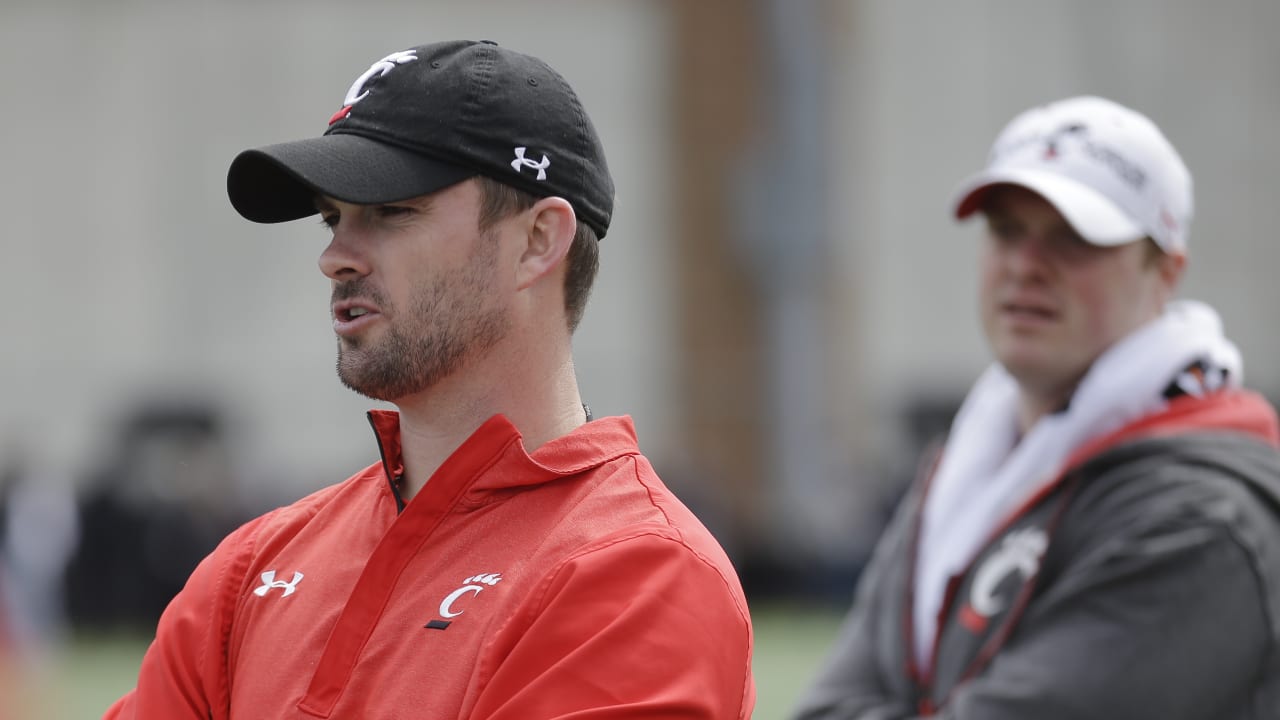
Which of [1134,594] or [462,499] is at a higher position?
[462,499]

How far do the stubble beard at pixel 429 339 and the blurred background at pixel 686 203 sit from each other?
16.5 m

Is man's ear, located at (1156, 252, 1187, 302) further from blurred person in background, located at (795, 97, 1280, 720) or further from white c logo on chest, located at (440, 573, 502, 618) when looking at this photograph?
white c logo on chest, located at (440, 573, 502, 618)

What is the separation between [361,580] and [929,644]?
5.16 ft

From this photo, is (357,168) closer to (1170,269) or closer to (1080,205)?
(1080,205)

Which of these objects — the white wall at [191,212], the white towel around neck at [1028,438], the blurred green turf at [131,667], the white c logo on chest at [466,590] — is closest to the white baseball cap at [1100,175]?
the white towel around neck at [1028,438]

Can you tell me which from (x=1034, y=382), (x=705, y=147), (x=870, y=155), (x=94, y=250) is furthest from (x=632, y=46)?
(x=1034, y=382)

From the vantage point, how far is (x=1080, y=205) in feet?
11.8

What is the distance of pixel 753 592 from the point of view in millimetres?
17250

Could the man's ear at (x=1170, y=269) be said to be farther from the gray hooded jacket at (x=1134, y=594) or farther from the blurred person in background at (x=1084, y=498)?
the gray hooded jacket at (x=1134, y=594)

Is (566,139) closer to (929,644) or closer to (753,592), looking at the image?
(929,644)

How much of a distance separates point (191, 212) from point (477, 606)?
18.9 meters

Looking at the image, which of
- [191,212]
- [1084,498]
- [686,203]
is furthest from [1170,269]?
[686,203]

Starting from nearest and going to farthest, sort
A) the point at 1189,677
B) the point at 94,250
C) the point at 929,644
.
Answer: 1. the point at 1189,677
2. the point at 929,644
3. the point at 94,250

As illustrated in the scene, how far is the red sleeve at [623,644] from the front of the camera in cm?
225
